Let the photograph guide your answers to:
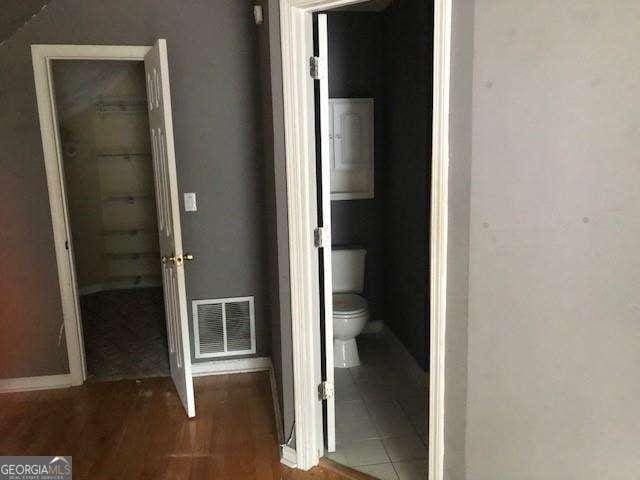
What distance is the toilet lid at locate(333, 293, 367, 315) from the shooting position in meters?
3.17

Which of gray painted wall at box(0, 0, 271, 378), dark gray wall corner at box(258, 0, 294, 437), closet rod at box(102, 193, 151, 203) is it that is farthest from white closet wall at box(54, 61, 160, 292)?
dark gray wall corner at box(258, 0, 294, 437)

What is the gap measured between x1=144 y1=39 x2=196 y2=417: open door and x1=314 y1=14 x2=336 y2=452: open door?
33.3 inches

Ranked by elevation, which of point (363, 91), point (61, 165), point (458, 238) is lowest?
point (458, 238)

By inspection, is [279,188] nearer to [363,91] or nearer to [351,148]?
[351,148]

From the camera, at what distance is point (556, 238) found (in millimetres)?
1329

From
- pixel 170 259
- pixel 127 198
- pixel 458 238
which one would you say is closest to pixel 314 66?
pixel 458 238

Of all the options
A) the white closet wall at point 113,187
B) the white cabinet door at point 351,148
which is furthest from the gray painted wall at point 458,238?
the white closet wall at point 113,187

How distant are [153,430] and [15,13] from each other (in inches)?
93.4

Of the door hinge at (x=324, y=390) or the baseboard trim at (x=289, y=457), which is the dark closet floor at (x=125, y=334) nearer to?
the baseboard trim at (x=289, y=457)

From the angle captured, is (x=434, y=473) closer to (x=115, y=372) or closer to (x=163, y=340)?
(x=115, y=372)

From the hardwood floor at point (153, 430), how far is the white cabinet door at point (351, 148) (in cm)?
149

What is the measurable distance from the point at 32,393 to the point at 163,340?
100 centimetres

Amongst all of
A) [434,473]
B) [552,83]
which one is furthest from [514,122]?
[434,473]

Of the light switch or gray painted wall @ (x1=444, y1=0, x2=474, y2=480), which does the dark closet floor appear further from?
gray painted wall @ (x1=444, y1=0, x2=474, y2=480)
